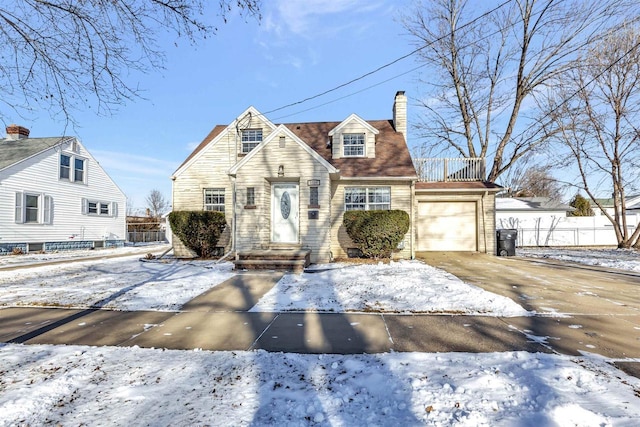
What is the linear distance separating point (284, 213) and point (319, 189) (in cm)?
164

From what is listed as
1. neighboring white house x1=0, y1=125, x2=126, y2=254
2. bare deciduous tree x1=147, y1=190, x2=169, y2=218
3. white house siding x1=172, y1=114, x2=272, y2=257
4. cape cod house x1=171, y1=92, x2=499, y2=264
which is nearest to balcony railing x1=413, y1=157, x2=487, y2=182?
cape cod house x1=171, y1=92, x2=499, y2=264

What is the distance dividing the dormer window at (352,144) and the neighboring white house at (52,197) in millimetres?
12089

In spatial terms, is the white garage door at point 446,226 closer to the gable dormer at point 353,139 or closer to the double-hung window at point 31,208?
the gable dormer at point 353,139

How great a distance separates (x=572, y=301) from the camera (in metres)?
5.75

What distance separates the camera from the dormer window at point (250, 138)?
1321 cm

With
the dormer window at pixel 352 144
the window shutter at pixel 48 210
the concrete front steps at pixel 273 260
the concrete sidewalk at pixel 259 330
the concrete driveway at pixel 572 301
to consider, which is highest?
the dormer window at pixel 352 144

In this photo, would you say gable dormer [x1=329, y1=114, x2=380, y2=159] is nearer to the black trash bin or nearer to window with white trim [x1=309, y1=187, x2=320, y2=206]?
window with white trim [x1=309, y1=187, x2=320, y2=206]

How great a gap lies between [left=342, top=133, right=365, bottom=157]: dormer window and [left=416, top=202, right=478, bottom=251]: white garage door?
12.3 ft

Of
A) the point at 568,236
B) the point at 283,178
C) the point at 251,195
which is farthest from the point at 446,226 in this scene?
the point at 568,236

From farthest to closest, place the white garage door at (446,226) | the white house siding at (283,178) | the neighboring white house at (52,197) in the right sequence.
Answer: the neighboring white house at (52,197), the white garage door at (446,226), the white house siding at (283,178)

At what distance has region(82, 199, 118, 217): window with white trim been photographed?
64.1ft

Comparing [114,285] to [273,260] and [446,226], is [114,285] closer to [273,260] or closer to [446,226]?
[273,260]

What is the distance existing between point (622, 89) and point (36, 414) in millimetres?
23558

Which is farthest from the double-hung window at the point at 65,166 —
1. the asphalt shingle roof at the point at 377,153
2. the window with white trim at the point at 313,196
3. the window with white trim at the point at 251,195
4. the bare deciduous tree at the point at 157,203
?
the bare deciduous tree at the point at 157,203
